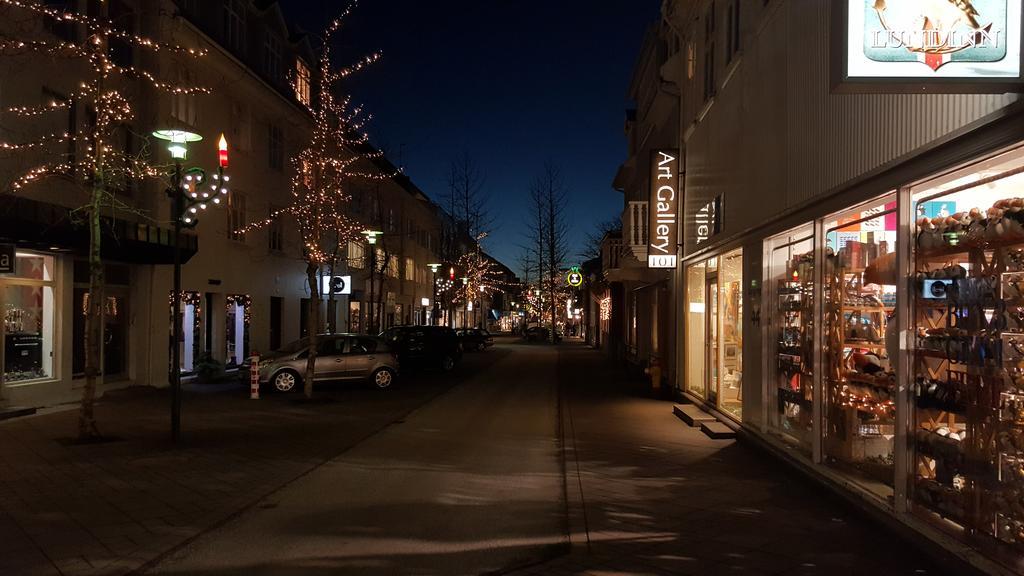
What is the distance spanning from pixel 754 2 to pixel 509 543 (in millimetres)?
8767

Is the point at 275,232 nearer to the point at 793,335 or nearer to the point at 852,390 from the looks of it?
the point at 793,335

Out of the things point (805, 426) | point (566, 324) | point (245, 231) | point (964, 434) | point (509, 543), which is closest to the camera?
point (964, 434)

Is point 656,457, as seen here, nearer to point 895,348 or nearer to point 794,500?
point 794,500

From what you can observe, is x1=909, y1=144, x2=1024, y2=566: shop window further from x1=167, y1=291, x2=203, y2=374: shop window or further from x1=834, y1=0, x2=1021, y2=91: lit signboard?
x1=167, y1=291, x2=203, y2=374: shop window

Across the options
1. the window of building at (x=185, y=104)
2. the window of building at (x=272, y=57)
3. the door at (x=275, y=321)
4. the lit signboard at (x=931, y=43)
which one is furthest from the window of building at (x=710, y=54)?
the door at (x=275, y=321)

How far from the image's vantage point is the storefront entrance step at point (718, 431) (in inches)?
455

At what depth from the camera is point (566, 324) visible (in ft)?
282

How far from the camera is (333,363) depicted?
63.2 ft

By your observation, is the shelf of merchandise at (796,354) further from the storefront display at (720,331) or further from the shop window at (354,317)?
the shop window at (354,317)

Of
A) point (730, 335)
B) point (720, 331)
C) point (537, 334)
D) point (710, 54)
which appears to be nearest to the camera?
point (730, 335)

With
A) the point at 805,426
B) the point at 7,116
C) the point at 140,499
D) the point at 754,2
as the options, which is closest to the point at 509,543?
the point at 140,499

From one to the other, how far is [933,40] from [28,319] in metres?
15.4

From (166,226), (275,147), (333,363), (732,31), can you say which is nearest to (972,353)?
(732,31)

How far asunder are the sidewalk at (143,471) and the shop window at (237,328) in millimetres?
6711
